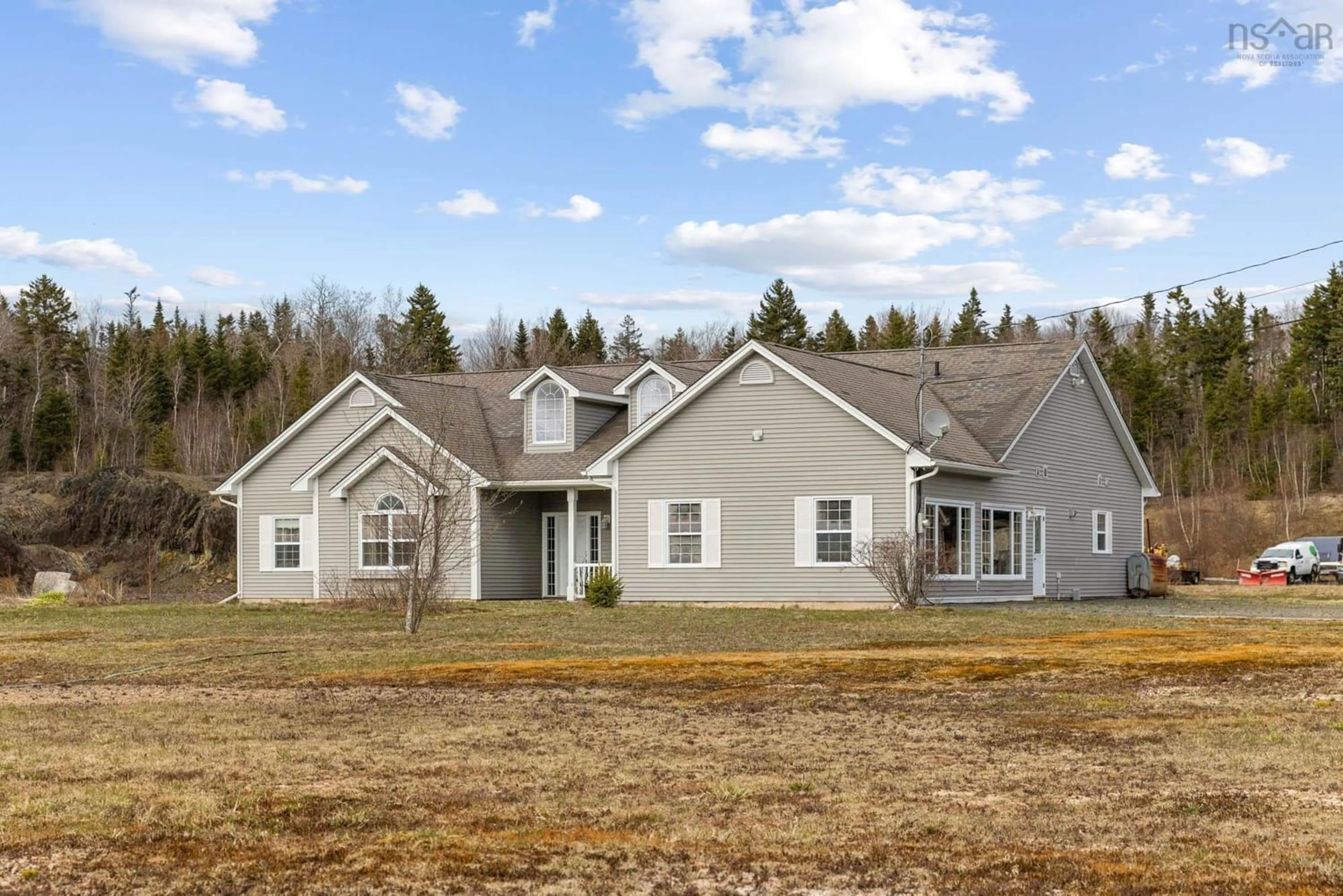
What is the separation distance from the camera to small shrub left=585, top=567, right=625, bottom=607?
3109 cm

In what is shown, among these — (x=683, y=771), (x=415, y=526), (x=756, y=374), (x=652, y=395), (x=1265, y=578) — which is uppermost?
(x=756, y=374)

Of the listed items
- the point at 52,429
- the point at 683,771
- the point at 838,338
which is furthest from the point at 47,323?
the point at 683,771

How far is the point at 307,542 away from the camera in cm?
3722

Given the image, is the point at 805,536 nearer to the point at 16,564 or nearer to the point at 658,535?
the point at 658,535

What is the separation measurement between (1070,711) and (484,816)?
239 inches

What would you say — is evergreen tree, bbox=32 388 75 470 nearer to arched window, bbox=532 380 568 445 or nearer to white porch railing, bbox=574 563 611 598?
arched window, bbox=532 380 568 445

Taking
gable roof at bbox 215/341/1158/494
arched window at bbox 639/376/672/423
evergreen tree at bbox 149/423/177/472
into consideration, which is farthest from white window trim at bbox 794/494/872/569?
evergreen tree at bbox 149/423/177/472

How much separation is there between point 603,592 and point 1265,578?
2489 cm

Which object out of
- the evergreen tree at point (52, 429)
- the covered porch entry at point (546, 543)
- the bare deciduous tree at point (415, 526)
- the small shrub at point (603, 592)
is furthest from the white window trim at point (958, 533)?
the evergreen tree at point (52, 429)

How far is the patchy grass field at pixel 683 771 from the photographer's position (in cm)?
717

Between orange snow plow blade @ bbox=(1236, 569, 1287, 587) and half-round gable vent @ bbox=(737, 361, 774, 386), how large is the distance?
2140 centimetres

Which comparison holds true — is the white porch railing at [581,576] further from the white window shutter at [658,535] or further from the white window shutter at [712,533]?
the white window shutter at [712,533]

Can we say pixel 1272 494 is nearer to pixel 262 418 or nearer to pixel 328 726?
pixel 262 418

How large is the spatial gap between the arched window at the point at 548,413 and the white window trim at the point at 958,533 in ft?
31.5
